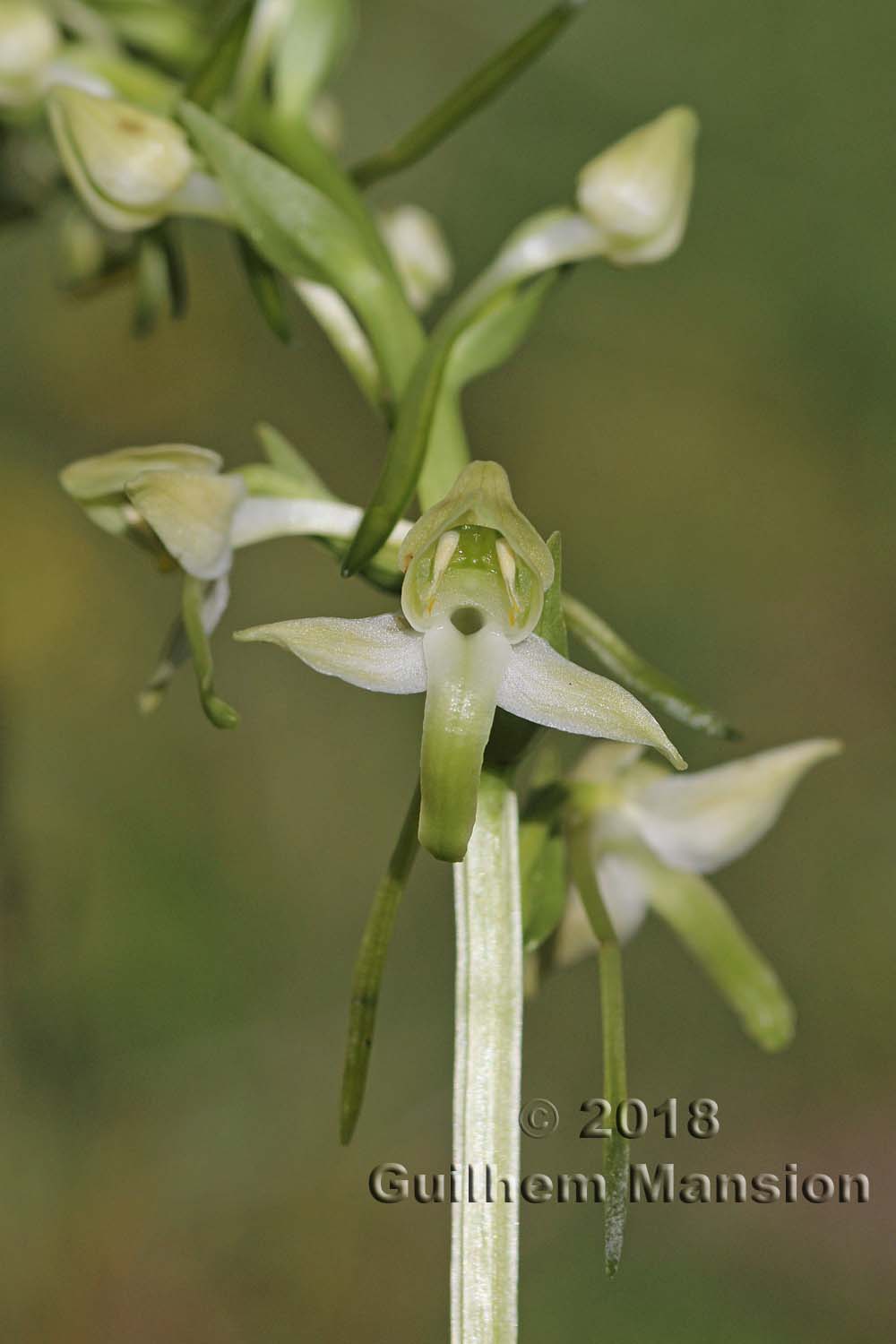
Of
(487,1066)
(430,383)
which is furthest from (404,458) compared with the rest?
(487,1066)

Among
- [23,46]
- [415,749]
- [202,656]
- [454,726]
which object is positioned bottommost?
[454,726]

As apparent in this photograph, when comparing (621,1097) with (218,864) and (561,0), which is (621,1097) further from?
(218,864)

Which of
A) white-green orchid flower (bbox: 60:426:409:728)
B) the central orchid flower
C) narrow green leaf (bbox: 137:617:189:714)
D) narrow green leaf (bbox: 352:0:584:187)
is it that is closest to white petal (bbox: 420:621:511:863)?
the central orchid flower

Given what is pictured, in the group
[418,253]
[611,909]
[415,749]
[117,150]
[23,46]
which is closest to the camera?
[117,150]

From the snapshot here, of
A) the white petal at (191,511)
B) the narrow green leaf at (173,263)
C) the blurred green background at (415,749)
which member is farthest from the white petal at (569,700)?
the blurred green background at (415,749)

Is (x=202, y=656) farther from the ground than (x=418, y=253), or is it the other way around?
(x=418, y=253)

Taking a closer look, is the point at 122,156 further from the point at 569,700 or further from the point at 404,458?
the point at 569,700

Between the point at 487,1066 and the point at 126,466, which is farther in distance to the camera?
the point at 126,466

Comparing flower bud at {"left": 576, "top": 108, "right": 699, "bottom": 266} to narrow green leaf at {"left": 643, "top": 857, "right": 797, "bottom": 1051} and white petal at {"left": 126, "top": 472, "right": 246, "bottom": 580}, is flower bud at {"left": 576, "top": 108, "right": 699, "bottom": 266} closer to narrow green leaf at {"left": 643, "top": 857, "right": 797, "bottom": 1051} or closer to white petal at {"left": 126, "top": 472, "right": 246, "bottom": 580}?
white petal at {"left": 126, "top": 472, "right": 246, "bottom": 580}

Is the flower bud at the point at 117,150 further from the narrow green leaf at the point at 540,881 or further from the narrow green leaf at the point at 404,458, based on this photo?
the narrow green leaf at the point at 540,881
